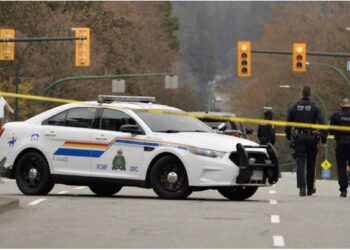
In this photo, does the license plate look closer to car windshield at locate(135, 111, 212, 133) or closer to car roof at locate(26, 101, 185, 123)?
car windshield at locate(135, 111, 212, 133)

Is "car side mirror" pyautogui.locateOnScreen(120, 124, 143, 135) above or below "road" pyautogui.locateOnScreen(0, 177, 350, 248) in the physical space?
above

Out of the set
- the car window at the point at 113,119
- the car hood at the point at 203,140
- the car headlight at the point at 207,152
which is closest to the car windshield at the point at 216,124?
the car window at the point at 113,119

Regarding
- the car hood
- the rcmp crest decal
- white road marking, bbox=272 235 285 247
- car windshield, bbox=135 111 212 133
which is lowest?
white road marking, bbox=272 235 285 247

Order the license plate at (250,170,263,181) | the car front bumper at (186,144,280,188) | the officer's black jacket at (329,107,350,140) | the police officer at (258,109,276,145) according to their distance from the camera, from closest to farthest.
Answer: the car front bumper at (186,144,280,188) → the license plate at (250,170,263,181) → the officer's black jacket at (329,107,350,140) → the police officer at (258,109,276,145)

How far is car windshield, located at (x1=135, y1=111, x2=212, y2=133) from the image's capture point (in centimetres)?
1912

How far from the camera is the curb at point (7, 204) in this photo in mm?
15680

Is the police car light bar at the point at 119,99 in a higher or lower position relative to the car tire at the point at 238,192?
higher

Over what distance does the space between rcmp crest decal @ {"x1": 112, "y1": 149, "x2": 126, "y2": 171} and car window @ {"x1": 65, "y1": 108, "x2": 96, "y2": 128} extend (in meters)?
0.80

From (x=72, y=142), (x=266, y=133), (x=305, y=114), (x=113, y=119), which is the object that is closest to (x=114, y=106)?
(x=113, y=119)

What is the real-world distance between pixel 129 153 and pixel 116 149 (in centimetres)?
25

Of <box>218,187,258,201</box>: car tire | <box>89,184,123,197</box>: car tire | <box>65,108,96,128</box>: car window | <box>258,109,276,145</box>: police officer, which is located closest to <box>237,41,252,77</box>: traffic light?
<box>258,109,276,145</box>: police officer

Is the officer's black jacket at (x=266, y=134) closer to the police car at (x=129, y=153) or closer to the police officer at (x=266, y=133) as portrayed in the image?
the police officer at (x=266, y=133)

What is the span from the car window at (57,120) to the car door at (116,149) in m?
0.73

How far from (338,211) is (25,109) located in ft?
160
